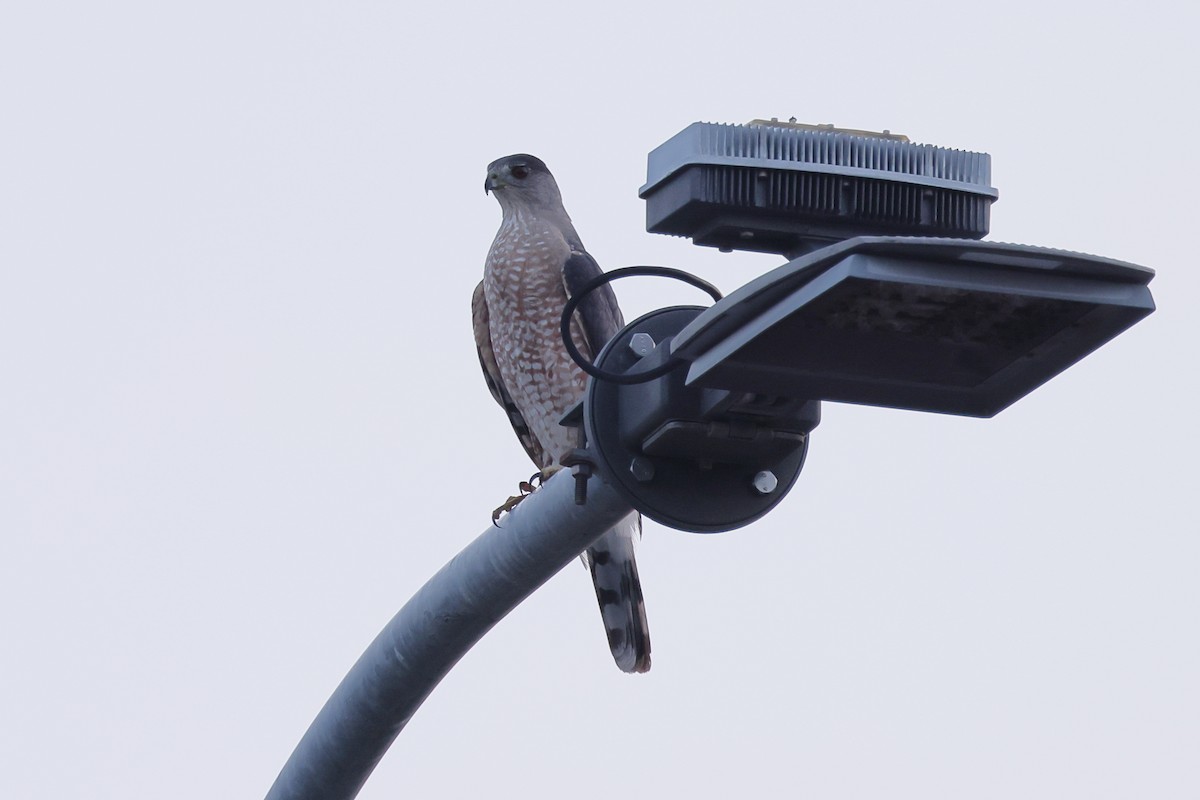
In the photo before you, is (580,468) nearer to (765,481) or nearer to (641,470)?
(641,470)

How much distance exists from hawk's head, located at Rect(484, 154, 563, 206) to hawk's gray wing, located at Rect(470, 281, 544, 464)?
0.41 metres

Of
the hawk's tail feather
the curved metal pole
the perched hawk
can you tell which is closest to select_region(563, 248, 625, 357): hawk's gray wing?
the perched hawk

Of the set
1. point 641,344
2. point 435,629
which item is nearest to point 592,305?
point 435,629

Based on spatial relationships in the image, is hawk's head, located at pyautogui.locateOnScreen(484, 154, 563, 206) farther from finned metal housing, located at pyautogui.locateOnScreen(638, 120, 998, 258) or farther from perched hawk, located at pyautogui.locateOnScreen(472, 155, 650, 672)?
finned metal housing, located at pyautogui.locateOnScreen(638, 120, 998, 258)

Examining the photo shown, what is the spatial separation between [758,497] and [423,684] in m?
0.78

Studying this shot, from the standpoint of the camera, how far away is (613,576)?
23.8ft

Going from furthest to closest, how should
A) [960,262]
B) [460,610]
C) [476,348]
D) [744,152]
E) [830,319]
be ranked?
[476,348], [460,610], [744,152], [830,319], [960,262]

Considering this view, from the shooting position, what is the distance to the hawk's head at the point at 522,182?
25.7ft

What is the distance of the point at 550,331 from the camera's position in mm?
7277

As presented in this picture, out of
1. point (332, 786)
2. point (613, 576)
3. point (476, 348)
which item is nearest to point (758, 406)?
point (332, 786)

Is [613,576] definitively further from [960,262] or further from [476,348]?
[960,262]

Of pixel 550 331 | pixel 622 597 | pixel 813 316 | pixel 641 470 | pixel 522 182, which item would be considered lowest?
pixel 813 316

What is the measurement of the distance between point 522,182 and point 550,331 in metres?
0.90

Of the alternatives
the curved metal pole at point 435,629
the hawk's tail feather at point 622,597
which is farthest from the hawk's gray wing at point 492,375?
the curved metal pole at point 435,629
